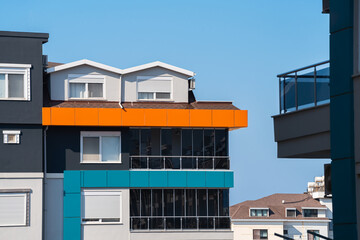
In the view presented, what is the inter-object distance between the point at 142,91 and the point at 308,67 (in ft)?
88.8

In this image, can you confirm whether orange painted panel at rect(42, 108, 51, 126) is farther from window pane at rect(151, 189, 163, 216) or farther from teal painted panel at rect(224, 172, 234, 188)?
teal painted panel at rect(224, 172, 234, 188)

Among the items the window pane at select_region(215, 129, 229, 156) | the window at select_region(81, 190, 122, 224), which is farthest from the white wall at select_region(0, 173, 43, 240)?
the window pane at select_region(215, 129, 229, 156)

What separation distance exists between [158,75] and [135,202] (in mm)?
6302

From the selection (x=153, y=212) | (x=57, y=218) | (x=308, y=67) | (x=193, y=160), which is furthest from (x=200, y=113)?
(x=308, y=67)

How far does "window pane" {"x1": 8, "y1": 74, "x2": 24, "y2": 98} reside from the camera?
39.5 metres

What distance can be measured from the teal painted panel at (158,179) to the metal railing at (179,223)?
4.98 feet

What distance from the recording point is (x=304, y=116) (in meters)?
14.9

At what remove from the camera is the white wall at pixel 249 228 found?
348 feet

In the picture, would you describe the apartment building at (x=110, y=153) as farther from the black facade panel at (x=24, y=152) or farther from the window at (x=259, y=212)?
the window at (x=259, y=212)

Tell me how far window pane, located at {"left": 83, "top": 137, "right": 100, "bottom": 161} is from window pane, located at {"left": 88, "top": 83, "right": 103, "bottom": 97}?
2.28 metres

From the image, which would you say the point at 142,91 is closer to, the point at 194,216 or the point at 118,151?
the point at 118,151

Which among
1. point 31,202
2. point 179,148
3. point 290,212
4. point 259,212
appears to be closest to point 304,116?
point 31,202

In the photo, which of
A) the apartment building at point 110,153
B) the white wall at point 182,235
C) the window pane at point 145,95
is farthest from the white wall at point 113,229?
the window pane at point 145,95

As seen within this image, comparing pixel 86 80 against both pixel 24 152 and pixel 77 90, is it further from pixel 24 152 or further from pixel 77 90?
pixel 24 152
